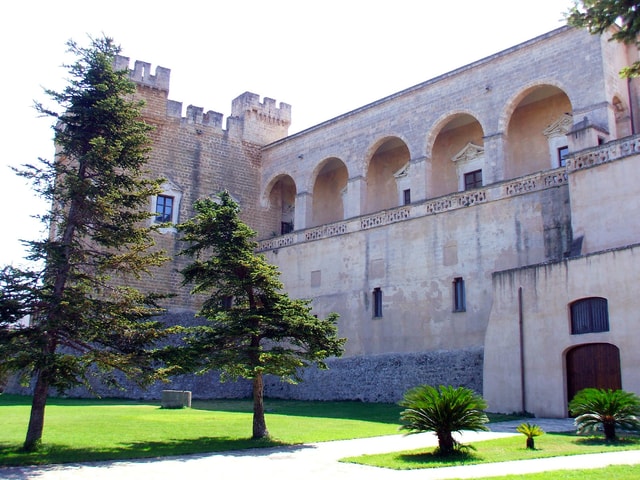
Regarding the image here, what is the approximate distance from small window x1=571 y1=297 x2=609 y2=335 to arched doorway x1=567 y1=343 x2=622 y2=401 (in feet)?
1.29

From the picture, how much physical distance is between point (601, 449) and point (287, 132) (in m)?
27.5

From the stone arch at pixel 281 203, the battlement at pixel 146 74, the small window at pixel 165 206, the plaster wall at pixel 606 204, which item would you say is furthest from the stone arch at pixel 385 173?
the plaster wall at pixel 606 204

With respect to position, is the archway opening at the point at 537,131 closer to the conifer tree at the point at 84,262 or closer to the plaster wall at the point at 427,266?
the plaster wall at the point at 427,266

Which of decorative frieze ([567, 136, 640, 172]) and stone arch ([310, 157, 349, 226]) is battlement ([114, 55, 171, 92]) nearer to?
stone arch ([310, 157, 349, 226])

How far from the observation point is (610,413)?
38.5 ft

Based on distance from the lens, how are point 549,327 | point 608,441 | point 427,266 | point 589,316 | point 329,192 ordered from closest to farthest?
point 608,441, point 589,316, point 549,327, point 427,266, point 329,192

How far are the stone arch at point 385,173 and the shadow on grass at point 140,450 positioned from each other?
715 inches

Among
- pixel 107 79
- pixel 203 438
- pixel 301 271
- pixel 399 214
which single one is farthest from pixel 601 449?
pixel 301 271

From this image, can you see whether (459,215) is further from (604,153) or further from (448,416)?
(448,416)

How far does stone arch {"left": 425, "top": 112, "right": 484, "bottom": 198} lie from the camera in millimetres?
26367

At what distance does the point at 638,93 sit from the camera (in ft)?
74.4

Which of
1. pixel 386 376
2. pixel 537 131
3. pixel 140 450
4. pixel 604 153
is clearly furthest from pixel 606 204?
pixel 140 450

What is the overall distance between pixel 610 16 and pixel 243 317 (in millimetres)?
8739

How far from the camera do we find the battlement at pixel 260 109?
112 ft
